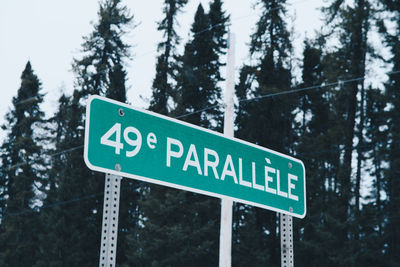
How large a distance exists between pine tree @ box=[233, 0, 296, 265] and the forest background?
7cm

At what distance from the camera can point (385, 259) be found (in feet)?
77.2

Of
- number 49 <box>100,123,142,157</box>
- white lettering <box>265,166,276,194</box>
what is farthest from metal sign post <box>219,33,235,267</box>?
number 49 <box>100,123,142,157</box>

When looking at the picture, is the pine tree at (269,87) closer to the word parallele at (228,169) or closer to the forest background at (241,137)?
the forest background at (241,137)

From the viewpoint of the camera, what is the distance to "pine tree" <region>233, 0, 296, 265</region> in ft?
96.6

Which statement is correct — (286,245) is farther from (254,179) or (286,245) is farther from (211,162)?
(211,162)

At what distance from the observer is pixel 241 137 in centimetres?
3047

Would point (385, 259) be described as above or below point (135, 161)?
above

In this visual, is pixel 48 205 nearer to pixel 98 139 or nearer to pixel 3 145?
pixel 3 145

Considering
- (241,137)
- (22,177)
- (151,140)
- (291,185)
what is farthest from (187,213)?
(151,140)

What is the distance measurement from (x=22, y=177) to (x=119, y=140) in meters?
34.1

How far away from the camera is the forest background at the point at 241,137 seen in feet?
82.1

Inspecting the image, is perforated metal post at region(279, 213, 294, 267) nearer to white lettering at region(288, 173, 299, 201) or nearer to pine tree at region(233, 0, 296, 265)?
white lettering at region(288, 173, 299, 201)

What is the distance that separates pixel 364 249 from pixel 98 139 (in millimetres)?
22708

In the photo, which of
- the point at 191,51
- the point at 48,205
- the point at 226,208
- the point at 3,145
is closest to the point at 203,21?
the point at 191,51
